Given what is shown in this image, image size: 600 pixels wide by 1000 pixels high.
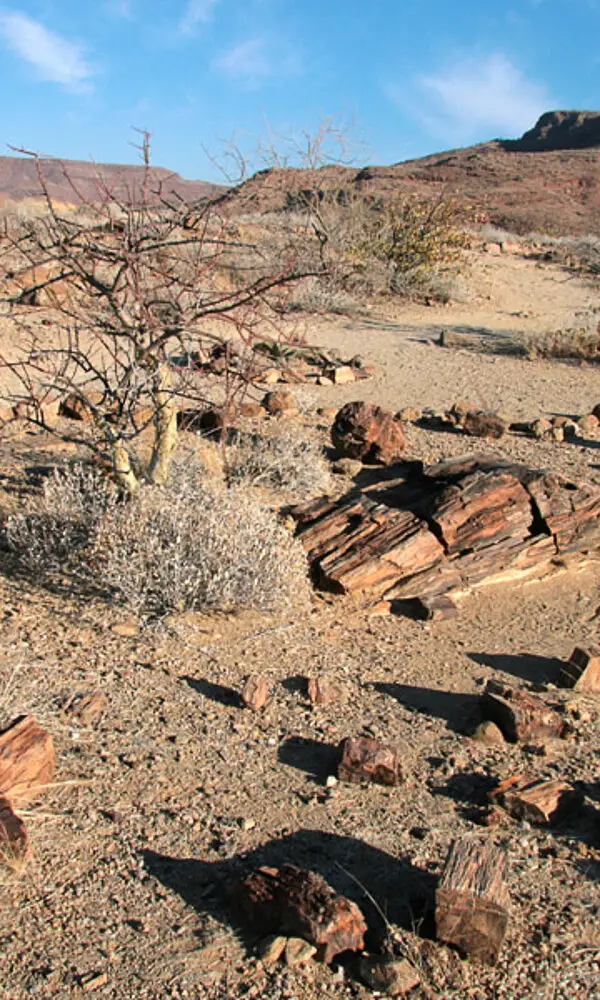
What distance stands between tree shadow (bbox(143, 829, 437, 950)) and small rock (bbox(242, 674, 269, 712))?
3.07 feet

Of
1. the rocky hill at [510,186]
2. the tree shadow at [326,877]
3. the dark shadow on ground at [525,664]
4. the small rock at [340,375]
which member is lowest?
the tree shadow at [326,877]

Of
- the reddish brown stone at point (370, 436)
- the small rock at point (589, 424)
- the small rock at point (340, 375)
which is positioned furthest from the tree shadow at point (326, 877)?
the small rock at point (340, 375)

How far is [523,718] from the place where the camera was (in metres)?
4.02

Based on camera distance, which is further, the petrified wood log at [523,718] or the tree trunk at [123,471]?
the tree trunk at [123,471]

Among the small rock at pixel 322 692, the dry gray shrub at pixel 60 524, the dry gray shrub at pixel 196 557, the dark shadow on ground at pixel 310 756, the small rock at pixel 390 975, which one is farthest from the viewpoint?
the dry gray shrub at pixel 60 524

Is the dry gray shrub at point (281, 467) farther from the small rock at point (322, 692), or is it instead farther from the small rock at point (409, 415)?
the small rock at point (322, 692)

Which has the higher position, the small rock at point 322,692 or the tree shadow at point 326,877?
the small rock at point 322,692

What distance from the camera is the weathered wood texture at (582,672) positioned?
453 cm

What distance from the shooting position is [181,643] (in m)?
4.79

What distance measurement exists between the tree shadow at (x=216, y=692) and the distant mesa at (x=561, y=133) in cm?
6910

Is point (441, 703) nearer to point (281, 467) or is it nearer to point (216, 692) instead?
point (216, 692)

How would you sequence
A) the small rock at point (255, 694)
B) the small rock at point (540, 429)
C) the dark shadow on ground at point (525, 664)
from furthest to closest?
the small rock at point (540, 429), the dark shadow on ground at point (525, 664), the small rock at point (255, 694)

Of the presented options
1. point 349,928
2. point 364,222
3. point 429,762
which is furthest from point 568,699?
point 364,222

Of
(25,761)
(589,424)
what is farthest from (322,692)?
(589,424)
